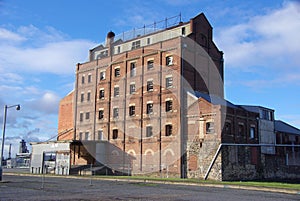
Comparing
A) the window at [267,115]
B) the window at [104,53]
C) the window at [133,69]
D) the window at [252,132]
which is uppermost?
the window at [104,53]

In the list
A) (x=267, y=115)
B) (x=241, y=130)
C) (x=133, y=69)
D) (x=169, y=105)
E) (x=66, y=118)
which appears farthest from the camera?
(x=66, y=118)

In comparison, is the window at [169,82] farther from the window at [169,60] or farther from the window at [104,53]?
the window at [104,53]

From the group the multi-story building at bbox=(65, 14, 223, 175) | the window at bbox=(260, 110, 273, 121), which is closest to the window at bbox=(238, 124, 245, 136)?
the window at bbox=(260, 110, 273, 121)

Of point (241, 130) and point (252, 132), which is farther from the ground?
point (241, 130)

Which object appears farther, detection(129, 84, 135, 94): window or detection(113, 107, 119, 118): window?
detection(113, 107, 119, 118): window

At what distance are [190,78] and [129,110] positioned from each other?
29.3 ft

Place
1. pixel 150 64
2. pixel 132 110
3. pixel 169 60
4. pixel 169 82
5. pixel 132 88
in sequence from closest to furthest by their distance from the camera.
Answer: pixel 169 82, pixel 169 60, pixel 150 64, pixel 132 110, pixel 132 88

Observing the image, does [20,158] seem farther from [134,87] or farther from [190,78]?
[190,78]

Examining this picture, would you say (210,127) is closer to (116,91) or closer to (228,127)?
(228,127)

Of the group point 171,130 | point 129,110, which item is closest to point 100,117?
point 129,110

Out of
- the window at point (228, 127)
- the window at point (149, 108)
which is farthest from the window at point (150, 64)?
the window at point (228, 127)

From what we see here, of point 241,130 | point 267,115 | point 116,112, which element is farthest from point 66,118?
point 267,115

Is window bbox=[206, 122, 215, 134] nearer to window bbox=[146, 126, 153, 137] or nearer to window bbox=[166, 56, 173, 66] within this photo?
window bbox=[146, 126, 153, 137]

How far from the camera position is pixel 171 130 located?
136 feet
